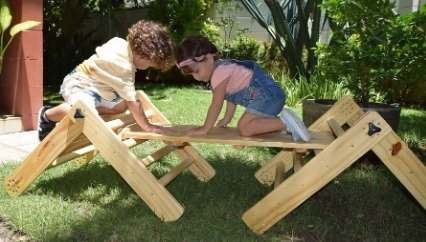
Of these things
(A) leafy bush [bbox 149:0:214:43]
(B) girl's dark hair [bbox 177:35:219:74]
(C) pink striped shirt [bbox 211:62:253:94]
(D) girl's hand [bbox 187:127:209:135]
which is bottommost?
(A) leafy bush [bbox 149:0:214:43]

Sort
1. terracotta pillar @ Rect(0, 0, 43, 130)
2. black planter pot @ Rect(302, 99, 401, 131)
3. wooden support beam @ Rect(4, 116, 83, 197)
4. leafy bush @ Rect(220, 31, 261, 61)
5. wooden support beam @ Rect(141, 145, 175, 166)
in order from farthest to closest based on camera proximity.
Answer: leafy bush @ Rect(220, 31, 261, 61)
terracotta pillar @ Rect(0, 0, 43, 130)
black planter pot @ Rect(302, 99, 401, 131)
wooden support beam @ Rect(141, 145, 175, 166)
wooden support beam @ Rect(4, 116, 83, 197)

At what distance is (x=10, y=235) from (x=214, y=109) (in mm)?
1419

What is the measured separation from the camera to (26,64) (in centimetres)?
518

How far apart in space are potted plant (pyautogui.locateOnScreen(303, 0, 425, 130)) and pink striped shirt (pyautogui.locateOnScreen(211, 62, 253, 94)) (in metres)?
1.32

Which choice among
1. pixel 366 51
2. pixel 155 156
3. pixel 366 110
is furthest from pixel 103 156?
pixel 366 51

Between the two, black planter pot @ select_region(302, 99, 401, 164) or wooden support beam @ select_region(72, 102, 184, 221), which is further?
black planter pot @ select_region(302, 99, 401, 164)

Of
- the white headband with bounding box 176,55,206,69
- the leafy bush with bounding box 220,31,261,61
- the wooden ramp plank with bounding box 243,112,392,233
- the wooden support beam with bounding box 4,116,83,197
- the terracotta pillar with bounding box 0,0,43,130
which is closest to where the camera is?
the wooden ramp plank with bounding box 243,112,392,233

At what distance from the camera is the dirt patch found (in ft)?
8.61

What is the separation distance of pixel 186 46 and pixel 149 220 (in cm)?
117

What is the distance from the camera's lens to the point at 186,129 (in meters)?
3.34

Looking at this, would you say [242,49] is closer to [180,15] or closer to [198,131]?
[180,15]

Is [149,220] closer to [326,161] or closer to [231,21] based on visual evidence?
[326,161]

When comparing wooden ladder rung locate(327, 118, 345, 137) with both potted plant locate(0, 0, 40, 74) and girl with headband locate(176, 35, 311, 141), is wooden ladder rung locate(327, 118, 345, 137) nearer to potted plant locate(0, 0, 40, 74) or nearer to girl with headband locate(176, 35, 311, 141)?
girl with headband locate(176, 35, 311, 141)

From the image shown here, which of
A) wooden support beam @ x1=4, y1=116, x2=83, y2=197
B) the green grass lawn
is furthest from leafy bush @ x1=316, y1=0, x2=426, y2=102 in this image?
wooden support beam @ x1=4, y1=116, x2=83, y2=197
